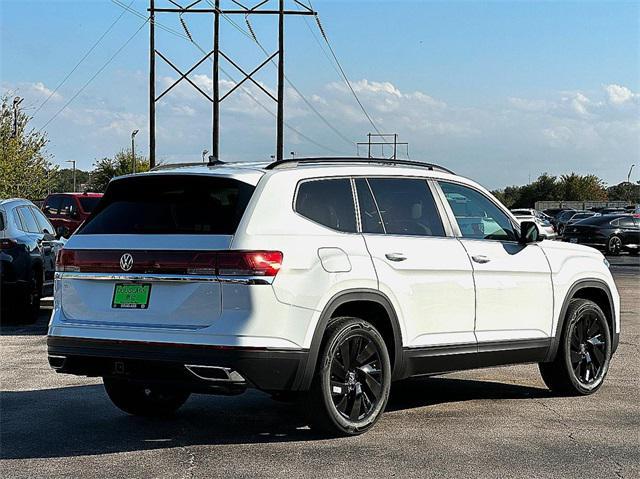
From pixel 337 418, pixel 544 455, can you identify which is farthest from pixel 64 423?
pixel 544 455

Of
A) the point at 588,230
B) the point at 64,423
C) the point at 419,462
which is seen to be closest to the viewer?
the point at 419,462

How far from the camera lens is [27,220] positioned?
15523mm

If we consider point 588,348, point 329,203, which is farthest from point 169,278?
point 588,348

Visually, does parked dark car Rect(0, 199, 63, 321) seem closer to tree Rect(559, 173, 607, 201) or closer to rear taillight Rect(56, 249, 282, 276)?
rear taillight Rect(56, 249, 282, 276)

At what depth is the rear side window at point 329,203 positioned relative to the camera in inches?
295

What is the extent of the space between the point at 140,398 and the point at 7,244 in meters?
6.83

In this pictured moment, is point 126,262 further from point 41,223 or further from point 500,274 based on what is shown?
point 41,223

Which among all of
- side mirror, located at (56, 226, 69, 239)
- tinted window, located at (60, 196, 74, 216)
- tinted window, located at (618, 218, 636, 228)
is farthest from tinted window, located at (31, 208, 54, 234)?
tinted window, located at (618, 218, 636, 228)

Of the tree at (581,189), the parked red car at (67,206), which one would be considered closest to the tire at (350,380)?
the parked red car at (67,206)

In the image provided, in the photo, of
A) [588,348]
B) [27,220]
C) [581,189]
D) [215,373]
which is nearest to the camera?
[215,373]

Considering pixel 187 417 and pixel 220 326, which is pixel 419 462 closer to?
pixel 220 326

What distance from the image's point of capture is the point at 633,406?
9000 mm

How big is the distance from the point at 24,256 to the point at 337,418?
27.8ft

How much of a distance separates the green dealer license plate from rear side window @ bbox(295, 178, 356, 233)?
1133 millimetres
